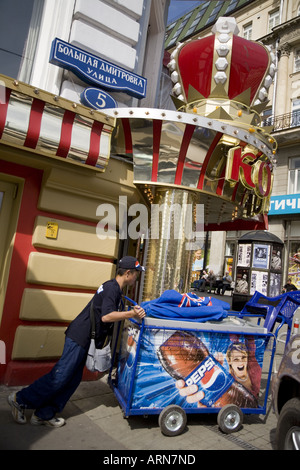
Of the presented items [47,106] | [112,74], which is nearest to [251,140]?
[112,74]

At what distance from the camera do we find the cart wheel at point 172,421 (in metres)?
3.38

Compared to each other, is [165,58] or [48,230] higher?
[165,58]

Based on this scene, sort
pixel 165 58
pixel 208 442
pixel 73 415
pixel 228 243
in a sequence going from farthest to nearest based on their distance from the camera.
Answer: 1. pixel 228 243
2. pixel 165 58
3. pixel 73 415
4. pixel 208 442

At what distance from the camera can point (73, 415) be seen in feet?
12.4

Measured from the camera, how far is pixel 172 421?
135 inches

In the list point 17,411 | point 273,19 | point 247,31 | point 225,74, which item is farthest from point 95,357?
point 247,31

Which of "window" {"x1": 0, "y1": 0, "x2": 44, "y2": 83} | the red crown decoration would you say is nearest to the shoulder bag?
"window" {"x1": 0, "y1": 0, "x2": 44, "y2": 83}

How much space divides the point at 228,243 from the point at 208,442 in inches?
919

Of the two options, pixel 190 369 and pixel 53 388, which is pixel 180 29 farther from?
pixel 53 388

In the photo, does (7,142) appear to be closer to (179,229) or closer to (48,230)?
(48,230)

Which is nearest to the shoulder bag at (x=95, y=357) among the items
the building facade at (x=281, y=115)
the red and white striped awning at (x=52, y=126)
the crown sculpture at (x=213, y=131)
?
the red and white striped awning at (x=52, y=126)

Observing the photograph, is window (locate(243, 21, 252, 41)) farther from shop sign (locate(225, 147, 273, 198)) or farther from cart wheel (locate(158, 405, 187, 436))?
cart wheel (locate(158, 405, 187, 436))

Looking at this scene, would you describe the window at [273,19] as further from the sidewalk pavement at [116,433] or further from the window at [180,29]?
the sidewalk pavement at [116,433]

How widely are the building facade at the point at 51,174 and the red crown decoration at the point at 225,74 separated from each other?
1342 millimetres
